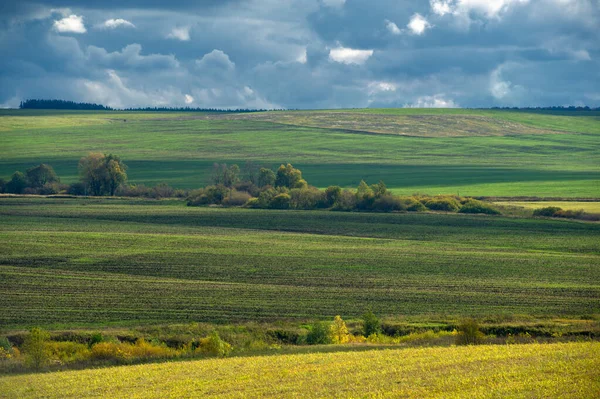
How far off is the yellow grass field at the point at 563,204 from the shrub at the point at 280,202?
88.5 ft

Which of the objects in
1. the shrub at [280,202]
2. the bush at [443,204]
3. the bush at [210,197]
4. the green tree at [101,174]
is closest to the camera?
the bush at [443,204]

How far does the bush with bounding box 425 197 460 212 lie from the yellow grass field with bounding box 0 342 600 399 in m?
68.3

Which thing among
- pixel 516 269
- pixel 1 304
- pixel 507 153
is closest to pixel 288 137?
pixel 507 153

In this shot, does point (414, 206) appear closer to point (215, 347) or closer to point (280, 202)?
point (280, 202)

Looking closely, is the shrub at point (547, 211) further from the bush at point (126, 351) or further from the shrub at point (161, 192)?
the bush at point (126, 351)

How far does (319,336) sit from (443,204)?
2534 inches

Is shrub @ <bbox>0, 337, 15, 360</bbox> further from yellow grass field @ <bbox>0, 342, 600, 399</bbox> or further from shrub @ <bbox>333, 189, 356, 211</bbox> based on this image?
shrub @ <bbox>333, 189, 356, 211</bbox>

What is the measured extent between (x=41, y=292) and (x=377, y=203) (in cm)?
5618

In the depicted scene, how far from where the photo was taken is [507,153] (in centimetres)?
17675

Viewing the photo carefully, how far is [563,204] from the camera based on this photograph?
102m

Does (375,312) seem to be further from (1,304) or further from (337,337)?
(1,304)

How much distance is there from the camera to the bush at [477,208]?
9319 centimetres

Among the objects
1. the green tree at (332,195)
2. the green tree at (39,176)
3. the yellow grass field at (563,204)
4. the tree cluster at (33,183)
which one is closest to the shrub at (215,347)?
the green tree at (332,195)

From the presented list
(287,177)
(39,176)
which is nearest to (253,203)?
(287,177)
